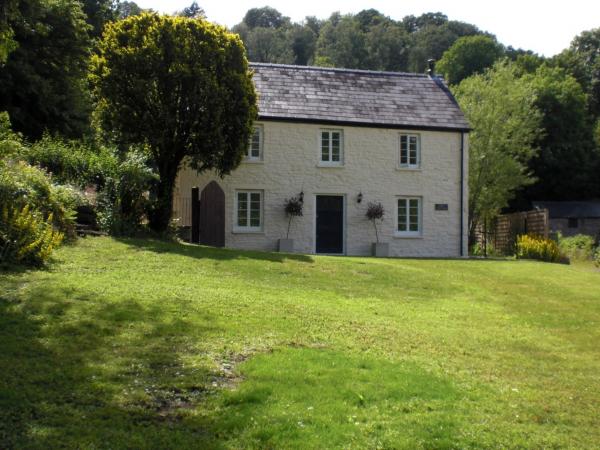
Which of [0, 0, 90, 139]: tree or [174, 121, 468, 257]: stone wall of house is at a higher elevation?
[0, 0, 90, 139]: tree

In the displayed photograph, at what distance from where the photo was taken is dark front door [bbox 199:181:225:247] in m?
26.2

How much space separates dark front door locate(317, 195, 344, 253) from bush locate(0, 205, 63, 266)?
1525cm

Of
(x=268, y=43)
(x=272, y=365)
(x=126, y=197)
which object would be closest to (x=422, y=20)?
(x=268, y=43)

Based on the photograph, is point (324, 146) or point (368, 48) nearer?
point (324, 146)

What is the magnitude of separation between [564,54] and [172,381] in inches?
2786

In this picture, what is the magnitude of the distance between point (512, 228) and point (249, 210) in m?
14.5

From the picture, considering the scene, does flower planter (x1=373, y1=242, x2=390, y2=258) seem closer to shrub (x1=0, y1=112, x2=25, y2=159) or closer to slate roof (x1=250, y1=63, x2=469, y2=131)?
slate roof (x1=250, y1=63, x2=469, y2=131)

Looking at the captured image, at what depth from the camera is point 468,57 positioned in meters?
69.1

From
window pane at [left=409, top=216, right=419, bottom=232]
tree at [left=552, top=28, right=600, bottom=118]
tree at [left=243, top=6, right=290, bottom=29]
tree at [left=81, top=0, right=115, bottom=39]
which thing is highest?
tree at [left=243, top=6, right=290, bottom=29]

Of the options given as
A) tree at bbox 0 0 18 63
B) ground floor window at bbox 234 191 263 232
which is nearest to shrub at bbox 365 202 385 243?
ground floor window at bbox 234 191 263 232

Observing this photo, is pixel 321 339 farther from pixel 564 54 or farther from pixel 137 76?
pixel 564 54

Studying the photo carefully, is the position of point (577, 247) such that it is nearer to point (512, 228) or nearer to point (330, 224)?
point (512, 228)

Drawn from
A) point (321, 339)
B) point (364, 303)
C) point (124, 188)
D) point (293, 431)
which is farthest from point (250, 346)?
point (124, 188)

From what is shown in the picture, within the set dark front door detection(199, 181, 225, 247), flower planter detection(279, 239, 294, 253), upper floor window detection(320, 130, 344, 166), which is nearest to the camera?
dark front door detection(199, 181, 225, 247)
